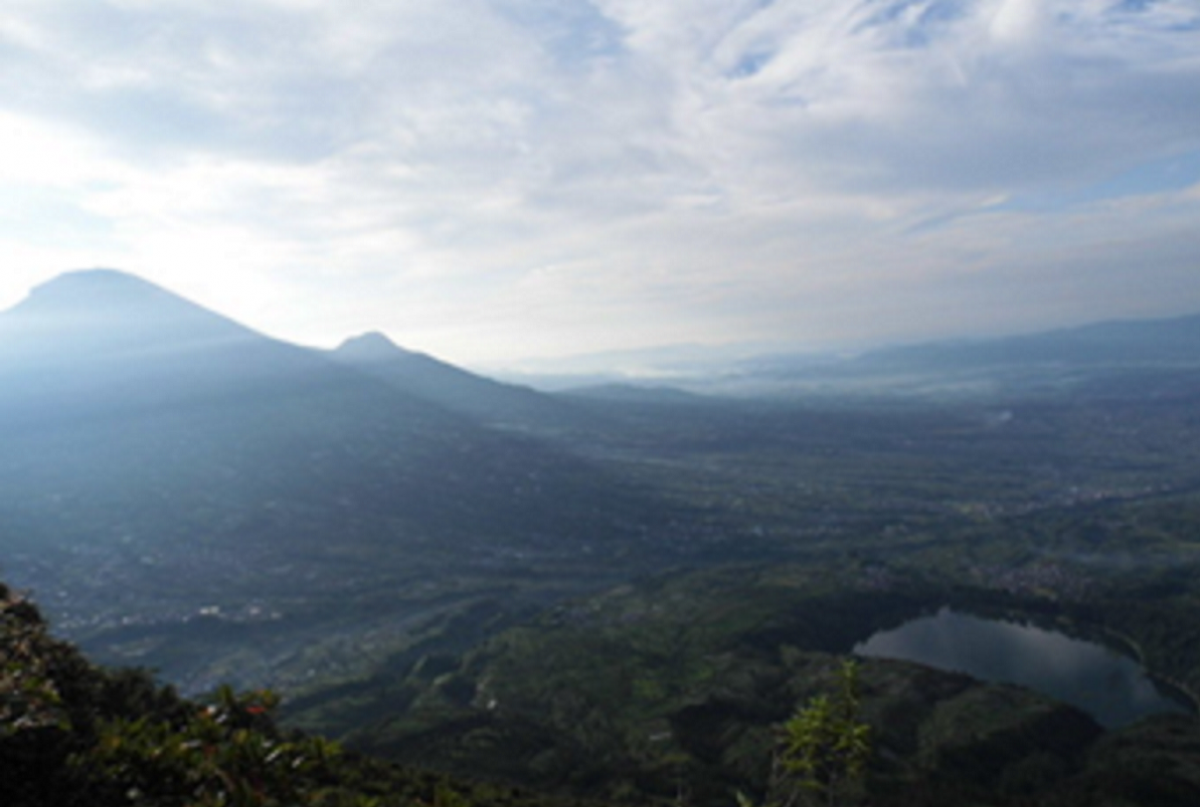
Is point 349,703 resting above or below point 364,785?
below

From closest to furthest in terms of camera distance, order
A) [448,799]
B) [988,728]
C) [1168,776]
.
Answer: [448,799] < [1168,776] < [988,728]

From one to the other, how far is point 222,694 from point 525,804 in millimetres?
38594

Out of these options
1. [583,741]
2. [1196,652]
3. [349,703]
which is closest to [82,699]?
[583,741]

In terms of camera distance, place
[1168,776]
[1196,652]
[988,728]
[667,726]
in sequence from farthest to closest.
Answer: [1196,652], [667,726], [988,728], [1168,776]

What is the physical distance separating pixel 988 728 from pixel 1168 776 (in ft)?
105

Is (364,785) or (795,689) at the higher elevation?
(364,785)

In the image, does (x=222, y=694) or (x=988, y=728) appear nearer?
(x=222, y=694)

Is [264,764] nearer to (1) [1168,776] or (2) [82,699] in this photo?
(2) [82,699]

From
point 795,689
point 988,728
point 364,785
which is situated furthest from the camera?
point 795,689

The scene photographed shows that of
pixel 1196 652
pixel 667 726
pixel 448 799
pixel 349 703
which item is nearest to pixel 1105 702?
pixel 1196 652

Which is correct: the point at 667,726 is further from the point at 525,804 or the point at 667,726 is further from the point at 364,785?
the point at 364,785

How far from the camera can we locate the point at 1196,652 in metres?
194

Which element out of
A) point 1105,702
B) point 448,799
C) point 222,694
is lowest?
point 1105,702

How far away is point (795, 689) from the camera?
17662cm
